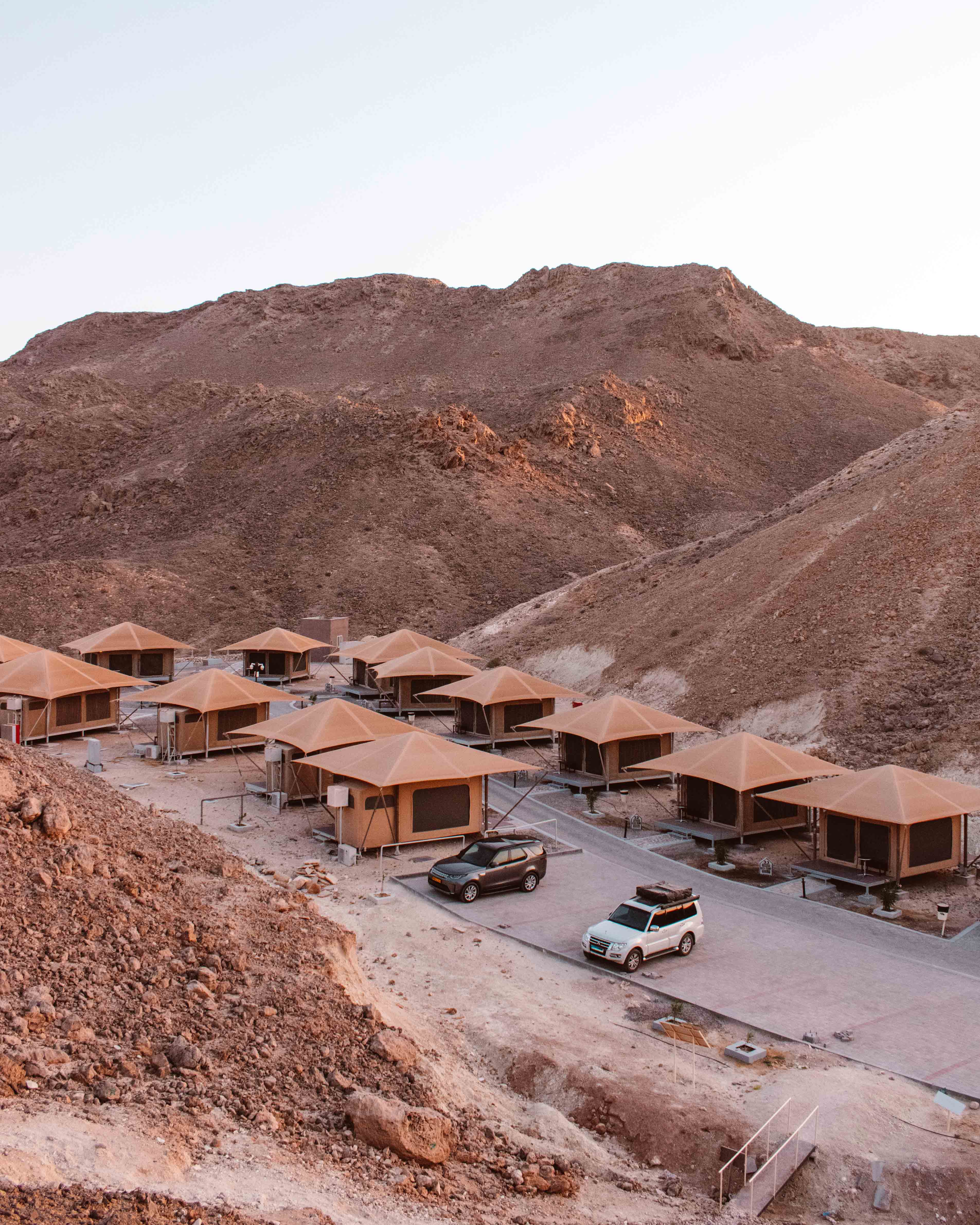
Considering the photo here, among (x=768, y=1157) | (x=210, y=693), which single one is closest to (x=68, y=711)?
(x=210, y=693)

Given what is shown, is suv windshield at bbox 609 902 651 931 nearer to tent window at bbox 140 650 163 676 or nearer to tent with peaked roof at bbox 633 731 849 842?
tent with peaked roof at bbox 633 731 849 842

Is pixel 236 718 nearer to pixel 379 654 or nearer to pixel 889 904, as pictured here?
pixel 379 654

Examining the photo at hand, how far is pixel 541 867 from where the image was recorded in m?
21.6

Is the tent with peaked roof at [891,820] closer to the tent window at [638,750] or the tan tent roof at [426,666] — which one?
the tent window at [638,750]

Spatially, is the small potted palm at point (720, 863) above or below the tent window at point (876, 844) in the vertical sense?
below

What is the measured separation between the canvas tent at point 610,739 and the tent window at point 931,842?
8807mm

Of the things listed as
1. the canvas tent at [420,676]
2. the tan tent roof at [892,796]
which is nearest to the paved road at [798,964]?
the tan tent roof at [892,796]

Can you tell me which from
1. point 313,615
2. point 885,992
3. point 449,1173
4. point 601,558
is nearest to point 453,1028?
point 449,1173

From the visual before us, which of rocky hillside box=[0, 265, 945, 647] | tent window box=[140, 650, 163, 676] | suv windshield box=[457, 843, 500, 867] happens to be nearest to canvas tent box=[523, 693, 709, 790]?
suv windshield box=[457, 843, 500, 867]

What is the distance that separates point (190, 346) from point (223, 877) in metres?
112

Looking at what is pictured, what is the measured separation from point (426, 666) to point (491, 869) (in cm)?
2220

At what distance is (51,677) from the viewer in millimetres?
35406

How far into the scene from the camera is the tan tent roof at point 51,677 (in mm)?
34812

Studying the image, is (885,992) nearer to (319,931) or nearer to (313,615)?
(319,931)
